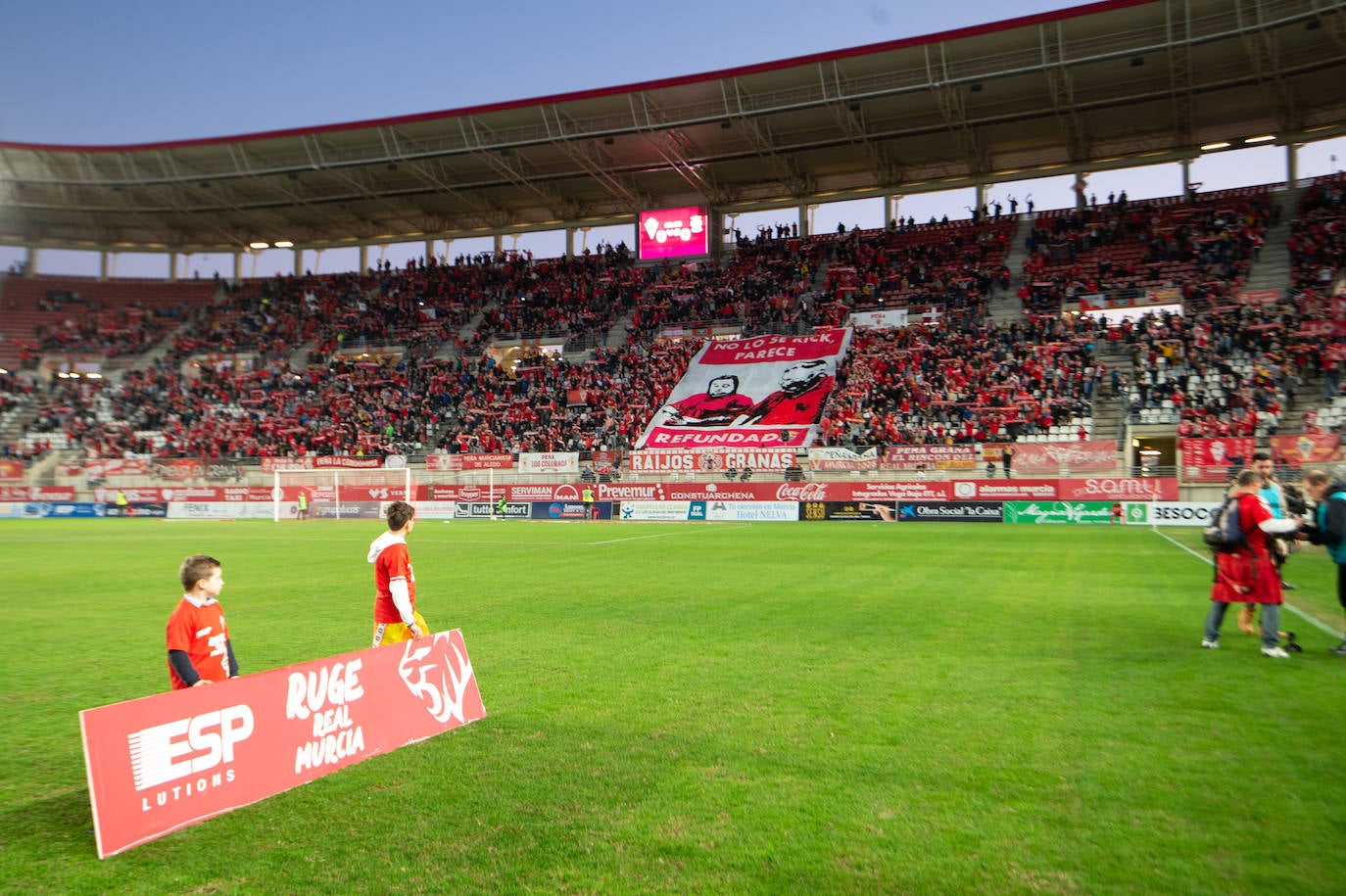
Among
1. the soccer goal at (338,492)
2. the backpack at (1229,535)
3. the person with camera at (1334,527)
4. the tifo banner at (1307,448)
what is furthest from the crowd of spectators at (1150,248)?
the backpack at (1229,535)

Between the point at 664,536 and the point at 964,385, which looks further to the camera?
the point at 964,385

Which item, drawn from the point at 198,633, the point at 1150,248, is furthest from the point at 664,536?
the point at 1150,248

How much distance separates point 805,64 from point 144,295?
51.7m

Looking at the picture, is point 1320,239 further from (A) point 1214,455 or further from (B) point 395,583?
(B) point 395,583

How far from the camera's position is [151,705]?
4.81m

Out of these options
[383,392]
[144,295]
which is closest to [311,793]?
[383,392]

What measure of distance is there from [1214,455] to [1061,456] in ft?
15.4

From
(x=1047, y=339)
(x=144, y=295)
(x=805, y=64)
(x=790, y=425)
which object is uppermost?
(x=805, y=64)

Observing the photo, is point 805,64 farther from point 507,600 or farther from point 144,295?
point 144,295

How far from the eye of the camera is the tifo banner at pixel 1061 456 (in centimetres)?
3147

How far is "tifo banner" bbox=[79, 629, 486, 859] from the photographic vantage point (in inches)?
183

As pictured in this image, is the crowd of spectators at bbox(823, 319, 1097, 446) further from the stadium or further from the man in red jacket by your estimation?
the man in red jacket

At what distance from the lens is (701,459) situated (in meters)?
38.4

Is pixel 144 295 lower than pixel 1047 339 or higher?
higher
